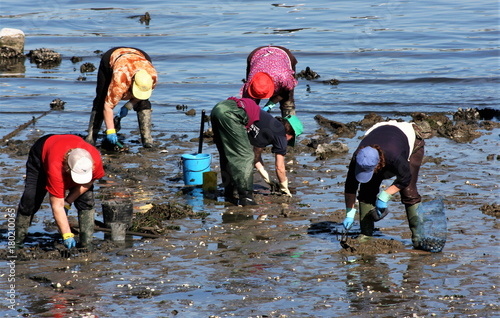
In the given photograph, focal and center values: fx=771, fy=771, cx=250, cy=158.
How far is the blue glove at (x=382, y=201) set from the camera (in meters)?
7.70

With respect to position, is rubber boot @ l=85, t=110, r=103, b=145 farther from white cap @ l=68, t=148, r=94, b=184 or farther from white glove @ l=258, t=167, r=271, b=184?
white cap @ l=68, t=148, r=94, b=184

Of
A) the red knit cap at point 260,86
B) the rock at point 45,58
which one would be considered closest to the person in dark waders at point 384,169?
the red knit cap at point 260,86

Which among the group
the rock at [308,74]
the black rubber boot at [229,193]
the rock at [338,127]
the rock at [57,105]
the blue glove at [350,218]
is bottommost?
the black rubber boot at [229,193]

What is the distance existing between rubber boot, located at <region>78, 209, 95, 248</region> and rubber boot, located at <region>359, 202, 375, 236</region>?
280 cm

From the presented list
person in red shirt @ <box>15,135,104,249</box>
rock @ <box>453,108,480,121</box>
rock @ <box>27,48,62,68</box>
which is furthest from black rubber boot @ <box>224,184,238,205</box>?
rock @ <box>27,48,62,68</box>

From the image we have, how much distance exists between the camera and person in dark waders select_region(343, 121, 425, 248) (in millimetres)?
7320

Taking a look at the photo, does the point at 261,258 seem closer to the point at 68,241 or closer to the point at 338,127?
the point at 68,241

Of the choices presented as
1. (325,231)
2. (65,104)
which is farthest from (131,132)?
(325,231)

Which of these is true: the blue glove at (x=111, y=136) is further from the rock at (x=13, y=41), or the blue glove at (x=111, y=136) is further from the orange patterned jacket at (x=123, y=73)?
the rock at (x=13, y=41)

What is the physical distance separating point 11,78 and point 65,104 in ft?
12.3

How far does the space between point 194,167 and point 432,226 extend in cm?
365

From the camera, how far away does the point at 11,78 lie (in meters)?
19.4

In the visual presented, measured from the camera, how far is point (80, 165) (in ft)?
22.9

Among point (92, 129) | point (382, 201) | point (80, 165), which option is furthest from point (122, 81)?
point (382, 201)
